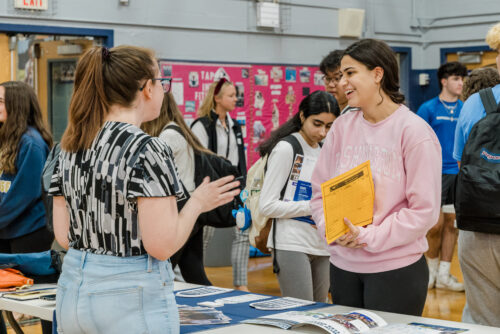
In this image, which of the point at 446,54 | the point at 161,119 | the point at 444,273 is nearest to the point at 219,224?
the point at 161,119

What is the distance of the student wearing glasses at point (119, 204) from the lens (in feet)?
6.85

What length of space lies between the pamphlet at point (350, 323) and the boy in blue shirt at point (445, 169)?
13.1 feet

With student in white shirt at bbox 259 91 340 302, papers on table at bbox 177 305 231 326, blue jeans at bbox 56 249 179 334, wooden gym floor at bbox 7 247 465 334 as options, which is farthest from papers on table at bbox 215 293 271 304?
wooden gym floor at bbox 7 247 465 334

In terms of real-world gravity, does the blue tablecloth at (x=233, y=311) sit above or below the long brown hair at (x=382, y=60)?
below

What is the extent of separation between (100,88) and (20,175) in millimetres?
2605

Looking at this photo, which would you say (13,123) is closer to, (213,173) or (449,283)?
(213,173)

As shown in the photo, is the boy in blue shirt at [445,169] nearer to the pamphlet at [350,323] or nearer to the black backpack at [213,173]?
the black backpack at [213,173]

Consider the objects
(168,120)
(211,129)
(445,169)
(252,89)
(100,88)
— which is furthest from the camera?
(252,89)

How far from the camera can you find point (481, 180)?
10.2 ft

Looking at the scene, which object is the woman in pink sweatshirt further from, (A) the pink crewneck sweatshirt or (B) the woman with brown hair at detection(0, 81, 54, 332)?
(B) the woman with brown hair at detection(0, 81, 54, 332)

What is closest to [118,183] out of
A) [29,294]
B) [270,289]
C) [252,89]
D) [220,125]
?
[29,294]

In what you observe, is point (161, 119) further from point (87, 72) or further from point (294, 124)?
point (87, 72)

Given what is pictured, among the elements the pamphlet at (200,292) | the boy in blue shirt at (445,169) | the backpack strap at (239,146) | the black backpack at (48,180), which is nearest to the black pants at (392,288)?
the pamphlet at (200,292)

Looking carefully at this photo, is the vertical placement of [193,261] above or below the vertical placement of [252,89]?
below
